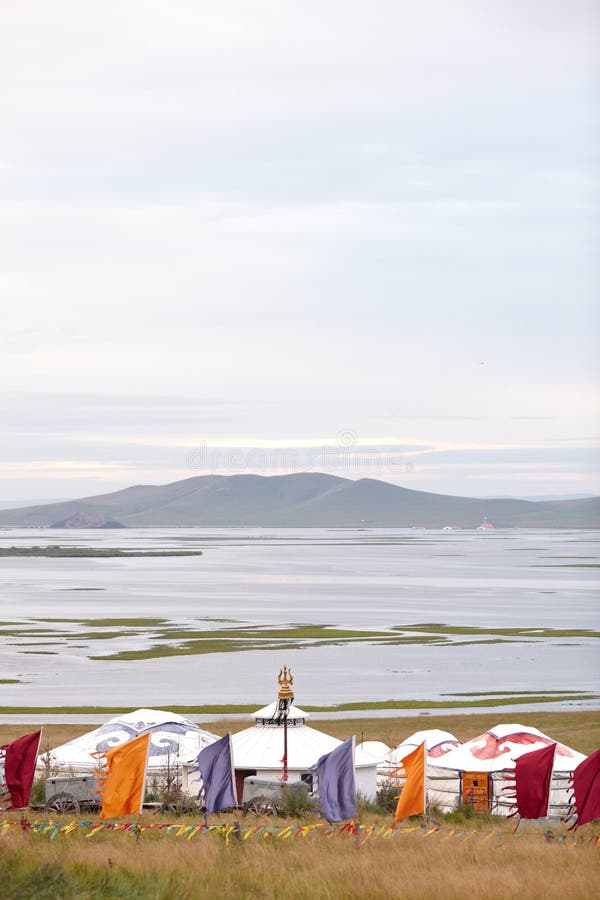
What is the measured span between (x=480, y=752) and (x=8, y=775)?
13.3m

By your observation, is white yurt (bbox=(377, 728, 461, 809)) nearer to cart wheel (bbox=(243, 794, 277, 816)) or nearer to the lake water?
cart wheel (bbox=(243, 794, 277, 816))

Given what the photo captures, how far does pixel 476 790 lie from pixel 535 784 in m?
10.8

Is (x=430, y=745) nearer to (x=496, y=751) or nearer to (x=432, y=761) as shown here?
(x=432, y=761)

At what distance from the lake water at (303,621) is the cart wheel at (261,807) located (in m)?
24.0

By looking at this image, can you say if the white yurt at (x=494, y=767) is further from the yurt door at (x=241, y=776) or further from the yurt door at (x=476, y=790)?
the yurt door at (x=241, y=776)

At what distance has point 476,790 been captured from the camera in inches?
1119

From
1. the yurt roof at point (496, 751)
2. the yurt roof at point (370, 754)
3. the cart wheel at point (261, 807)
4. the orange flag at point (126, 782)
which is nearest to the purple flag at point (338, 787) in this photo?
the orange flag at point (126, 782)

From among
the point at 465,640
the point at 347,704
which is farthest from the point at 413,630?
the point at 347,704

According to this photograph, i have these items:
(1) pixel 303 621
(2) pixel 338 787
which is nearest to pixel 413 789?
(2) pixel 338 787

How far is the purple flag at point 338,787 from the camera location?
57.5 ft

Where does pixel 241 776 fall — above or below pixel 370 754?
below

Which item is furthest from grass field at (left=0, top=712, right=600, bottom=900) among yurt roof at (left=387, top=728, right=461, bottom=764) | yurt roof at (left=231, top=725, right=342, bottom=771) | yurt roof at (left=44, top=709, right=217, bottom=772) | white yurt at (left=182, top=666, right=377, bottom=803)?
yurt roof at (left=387, top=728, right=461, bottom=764)

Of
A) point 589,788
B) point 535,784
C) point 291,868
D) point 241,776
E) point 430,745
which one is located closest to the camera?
point 291,868

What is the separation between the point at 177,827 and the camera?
786 inches
